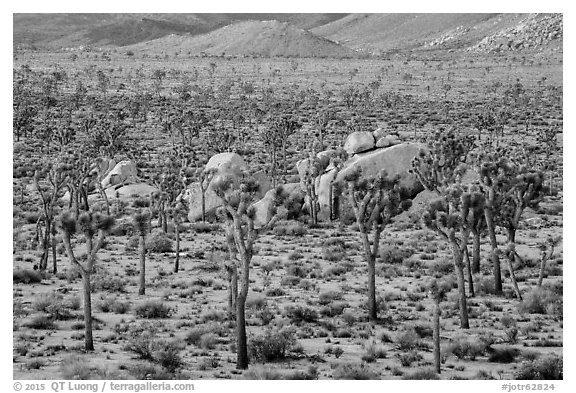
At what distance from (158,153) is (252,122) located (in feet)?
61.3

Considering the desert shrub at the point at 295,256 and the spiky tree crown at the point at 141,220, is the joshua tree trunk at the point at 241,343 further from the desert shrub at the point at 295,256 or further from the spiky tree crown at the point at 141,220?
the desert shrub at the point at 295,256

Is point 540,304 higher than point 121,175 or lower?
lower

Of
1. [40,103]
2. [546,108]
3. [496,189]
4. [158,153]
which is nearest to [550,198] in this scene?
[496,189]

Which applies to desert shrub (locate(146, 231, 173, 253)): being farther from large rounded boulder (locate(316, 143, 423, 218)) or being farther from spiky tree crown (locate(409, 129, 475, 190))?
spiky tree crown (locate(409, 129, 475, 190))

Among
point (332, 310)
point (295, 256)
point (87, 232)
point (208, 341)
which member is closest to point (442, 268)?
point (295, 256)

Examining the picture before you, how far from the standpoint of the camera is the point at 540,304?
2475 centimetres

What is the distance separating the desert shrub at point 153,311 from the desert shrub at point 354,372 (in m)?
7.56

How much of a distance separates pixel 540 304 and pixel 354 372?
9.25 metres

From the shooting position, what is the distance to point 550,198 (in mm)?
47312

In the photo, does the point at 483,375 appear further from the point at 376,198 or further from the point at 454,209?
the point at 376,198

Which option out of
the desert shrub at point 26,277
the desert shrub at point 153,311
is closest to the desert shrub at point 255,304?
the desert shrub at point 153,311

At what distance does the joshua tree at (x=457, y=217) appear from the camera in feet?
75.5

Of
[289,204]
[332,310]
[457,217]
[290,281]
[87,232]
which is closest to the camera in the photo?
[87,232]

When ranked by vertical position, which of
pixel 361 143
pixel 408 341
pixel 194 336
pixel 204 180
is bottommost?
pixel 408 341
